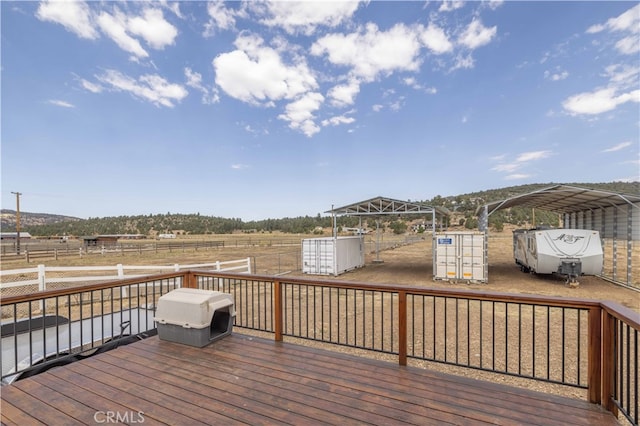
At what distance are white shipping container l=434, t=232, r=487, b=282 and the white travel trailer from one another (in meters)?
2.15

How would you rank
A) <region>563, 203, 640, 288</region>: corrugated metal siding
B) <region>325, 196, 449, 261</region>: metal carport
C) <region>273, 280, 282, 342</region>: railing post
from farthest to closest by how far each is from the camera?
<region>325, 196, 449, 261</region>: metal carport → <region>563, 203, 640, 288</region>: corrugated metal siding → <region>273, 280, 282, 342</region>: railing post

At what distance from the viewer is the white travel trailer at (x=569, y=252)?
1088cm

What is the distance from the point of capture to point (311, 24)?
12.0 metres

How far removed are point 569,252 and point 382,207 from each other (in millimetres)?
8220

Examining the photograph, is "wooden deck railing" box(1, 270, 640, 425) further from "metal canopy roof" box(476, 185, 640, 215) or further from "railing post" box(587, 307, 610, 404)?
"metal canopy roof" box(476, 185, 640, 215)

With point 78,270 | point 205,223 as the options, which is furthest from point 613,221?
point 205,223

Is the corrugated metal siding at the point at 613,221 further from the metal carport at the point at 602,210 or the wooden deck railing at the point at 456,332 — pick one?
the wooden deck railing at the point at 456,332

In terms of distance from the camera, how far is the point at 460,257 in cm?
1195

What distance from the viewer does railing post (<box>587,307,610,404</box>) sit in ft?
7.27

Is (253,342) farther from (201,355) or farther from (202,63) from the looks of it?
(202,63)

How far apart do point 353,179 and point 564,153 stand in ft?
60.8

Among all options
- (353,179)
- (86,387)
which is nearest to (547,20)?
(86,387)

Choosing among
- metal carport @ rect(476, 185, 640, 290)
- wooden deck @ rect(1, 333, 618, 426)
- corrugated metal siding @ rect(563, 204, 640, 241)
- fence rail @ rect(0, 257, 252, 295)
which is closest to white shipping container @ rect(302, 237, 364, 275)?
fence rail @ rect(0, 257, 252, 295)

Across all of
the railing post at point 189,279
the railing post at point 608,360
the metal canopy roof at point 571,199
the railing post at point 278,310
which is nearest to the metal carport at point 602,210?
the metal canopy roof at point 571,199
